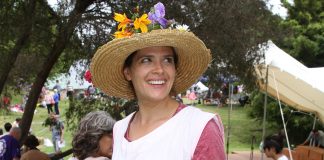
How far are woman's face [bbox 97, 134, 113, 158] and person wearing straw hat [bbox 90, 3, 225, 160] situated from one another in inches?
23.5

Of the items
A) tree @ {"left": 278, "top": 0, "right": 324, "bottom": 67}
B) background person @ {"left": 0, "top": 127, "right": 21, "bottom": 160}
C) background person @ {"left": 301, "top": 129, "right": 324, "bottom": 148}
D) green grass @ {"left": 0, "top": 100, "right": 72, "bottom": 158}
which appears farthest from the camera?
tree @ {"left": 278, "top": 0, "right": 324, "bottom": 67}

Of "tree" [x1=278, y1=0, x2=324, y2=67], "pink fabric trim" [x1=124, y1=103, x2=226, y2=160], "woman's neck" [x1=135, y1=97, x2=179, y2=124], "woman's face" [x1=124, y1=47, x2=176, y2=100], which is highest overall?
"tree" [x1=278, y1=0, x2=324, y2=67]

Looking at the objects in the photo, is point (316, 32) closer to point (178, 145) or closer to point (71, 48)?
point (71, 48)

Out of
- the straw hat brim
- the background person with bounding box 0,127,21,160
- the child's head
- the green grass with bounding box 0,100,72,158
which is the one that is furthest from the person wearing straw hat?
the green grass with bounding box 0,100,72,158

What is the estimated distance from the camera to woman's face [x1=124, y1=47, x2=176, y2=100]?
1.88m

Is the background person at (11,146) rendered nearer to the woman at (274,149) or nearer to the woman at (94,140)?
the woman at (274,149)

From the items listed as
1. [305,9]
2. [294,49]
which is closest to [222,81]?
[294,49]

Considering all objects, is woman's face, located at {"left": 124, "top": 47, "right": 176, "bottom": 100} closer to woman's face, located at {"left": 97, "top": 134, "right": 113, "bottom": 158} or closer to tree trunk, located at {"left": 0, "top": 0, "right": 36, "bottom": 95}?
woman's face, located at {"left": 97, "top": 134, "right": 113, "bottom": 158}

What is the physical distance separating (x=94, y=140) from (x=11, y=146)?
4.39m

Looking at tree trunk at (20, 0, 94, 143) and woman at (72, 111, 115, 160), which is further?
tree trunk at (20, 0, 94, 143)

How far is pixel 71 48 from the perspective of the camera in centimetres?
690

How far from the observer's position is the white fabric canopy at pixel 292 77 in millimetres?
7664

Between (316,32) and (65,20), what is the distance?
1310 centimetres

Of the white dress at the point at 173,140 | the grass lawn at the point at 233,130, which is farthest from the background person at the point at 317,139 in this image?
the white dress at the point at 173,140
